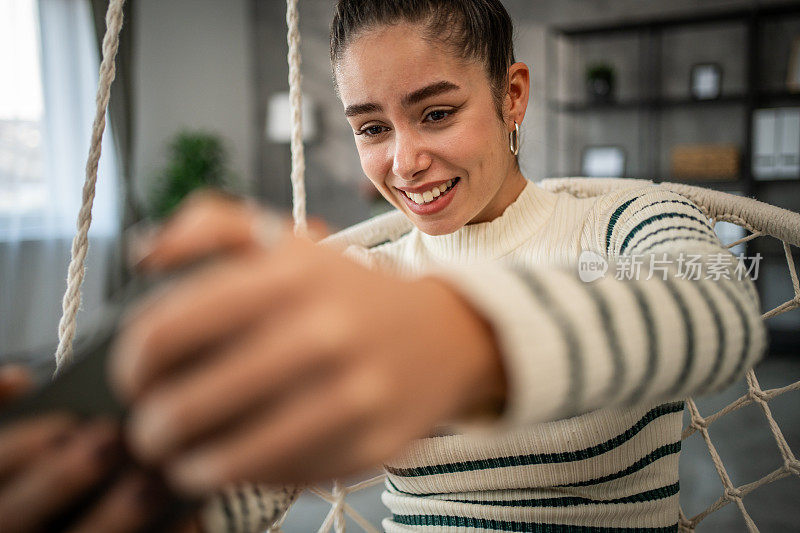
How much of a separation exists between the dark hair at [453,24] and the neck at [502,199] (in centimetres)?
11

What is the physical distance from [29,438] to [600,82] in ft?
12.4

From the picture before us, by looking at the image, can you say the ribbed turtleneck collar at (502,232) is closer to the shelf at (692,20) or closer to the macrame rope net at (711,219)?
the macrame rope net at (711,219)

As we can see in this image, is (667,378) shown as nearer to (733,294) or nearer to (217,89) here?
(733,294)

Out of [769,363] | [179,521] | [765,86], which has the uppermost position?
[765,86]

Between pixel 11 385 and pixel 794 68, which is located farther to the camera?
pixel 794 68

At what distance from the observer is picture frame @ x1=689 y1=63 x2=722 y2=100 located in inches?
136

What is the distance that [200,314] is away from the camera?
196mm

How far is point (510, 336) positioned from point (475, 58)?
599 millimetres

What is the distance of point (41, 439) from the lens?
242 millimetres

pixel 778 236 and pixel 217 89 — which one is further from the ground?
pixel 217 89

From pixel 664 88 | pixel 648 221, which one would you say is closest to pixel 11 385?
pixel 648 221

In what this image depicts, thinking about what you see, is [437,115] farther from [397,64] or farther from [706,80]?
[706,80]

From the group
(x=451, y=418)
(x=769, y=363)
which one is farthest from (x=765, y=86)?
(x=451, y=418)

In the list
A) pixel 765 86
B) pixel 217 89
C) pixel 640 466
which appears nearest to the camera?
pixel 640 466
